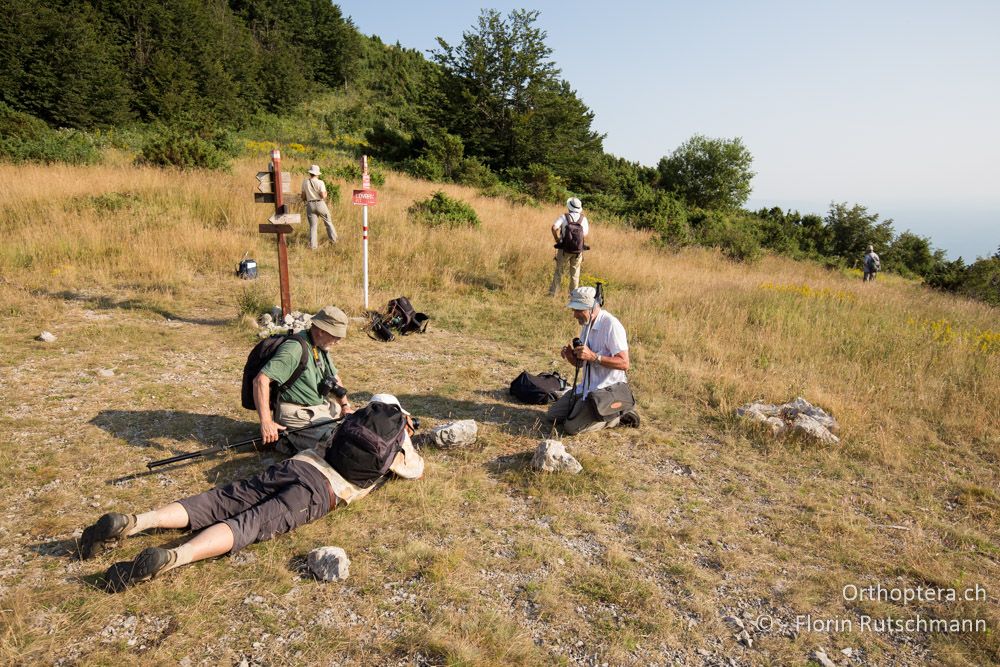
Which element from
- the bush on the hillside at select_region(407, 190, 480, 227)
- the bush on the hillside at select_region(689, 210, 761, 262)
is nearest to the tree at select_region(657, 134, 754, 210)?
the bush on the hillside at select_region(689, 210, 761, 262)

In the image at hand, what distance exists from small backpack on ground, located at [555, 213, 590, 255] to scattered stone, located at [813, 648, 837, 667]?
748 cm

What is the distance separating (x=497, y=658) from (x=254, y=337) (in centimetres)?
586

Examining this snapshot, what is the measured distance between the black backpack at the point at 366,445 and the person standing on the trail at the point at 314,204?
8142mm

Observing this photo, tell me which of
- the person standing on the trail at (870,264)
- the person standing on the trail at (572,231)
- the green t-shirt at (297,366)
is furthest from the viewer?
the person standing on the trail at (870,264)

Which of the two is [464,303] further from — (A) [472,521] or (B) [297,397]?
(A) [472,521]

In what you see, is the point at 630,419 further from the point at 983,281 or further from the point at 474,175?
the point at 474,175

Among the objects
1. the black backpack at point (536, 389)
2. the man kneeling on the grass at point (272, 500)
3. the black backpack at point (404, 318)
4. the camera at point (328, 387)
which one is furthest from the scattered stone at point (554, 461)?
the black backpack at point (404, 318)

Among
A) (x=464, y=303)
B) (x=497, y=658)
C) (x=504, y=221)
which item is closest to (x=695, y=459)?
(x=497, y=658)

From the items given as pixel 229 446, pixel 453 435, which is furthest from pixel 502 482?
pixel 229 446

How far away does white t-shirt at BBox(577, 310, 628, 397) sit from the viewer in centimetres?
527

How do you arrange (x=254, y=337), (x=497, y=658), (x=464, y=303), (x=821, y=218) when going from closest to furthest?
(x=497, y=658), (x=254, y=337), (x=464, y=303), (x=821, y=218)

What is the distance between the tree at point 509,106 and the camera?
26734 mm

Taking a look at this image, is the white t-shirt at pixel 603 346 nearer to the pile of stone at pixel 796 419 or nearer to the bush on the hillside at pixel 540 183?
the pile of stone at pixel 796 419

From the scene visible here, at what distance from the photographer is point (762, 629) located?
3.17 metres
